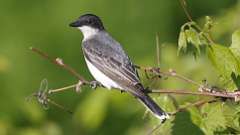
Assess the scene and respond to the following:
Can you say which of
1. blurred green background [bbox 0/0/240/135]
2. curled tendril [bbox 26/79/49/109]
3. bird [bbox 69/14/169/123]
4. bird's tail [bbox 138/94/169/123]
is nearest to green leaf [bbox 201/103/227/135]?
bird's tail [bbox 138/94/169/123]

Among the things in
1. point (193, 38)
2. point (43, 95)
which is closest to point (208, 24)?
point (193, 38)

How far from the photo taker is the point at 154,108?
145 inches

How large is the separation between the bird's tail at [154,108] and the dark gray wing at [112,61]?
263 millimetres

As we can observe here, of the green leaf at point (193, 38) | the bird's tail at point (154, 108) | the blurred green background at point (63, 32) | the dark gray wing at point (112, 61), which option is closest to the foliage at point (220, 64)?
the green leaf at point (193, 38)

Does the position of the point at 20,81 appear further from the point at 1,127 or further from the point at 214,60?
the point at 214,60

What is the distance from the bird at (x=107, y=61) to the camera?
14.2 feet

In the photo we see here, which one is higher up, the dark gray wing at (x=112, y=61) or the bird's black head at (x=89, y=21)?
the bird's black head at (x=89, y=21)

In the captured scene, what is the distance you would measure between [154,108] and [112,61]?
1.01 meters

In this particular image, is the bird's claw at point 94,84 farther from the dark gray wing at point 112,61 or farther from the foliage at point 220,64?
the foliage at point 220,64

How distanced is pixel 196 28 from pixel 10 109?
20.7ft

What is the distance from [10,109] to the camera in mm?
9508

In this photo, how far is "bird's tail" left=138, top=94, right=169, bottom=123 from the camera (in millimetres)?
3553

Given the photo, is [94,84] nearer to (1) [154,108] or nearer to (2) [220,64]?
(1) [154,108]

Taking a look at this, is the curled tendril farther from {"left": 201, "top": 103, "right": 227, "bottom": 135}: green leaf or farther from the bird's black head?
the bird's black head
